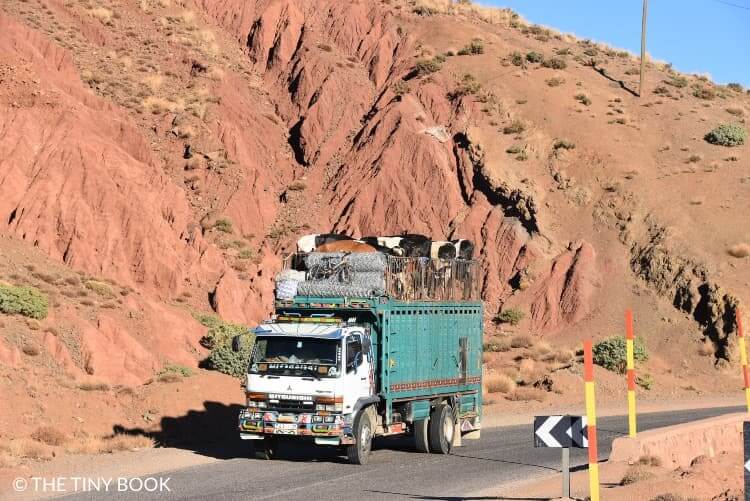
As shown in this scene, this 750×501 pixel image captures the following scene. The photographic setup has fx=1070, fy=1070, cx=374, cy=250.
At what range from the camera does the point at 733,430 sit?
23891 mm

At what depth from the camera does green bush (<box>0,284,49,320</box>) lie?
3111cm

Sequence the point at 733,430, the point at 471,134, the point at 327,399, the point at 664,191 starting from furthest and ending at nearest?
the point at 471,134 < the point at 664,191 < the point at 733,430 < the point at 327,399

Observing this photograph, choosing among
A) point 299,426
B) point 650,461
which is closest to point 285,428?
point 299,426

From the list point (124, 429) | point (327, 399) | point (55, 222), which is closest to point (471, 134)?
point (55, 222)

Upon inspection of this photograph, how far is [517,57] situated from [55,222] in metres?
32.3

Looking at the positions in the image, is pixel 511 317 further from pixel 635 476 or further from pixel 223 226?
pixel 635 476

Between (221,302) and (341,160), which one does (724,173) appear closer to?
(341,160)

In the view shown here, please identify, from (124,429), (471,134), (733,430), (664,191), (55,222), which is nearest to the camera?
(733,430)

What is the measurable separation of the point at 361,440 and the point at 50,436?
25.6 ft

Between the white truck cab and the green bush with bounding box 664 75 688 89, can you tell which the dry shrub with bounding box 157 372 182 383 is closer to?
the white truck cab

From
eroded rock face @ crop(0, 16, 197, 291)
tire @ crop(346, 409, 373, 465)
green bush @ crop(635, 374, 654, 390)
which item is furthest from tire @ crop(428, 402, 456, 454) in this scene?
eroded rock face @ crop(0, 16, 197, 291)

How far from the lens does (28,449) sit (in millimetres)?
22375

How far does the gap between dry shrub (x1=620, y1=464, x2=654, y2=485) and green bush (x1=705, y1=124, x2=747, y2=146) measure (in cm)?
4270

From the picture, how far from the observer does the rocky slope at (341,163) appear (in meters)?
43.4
